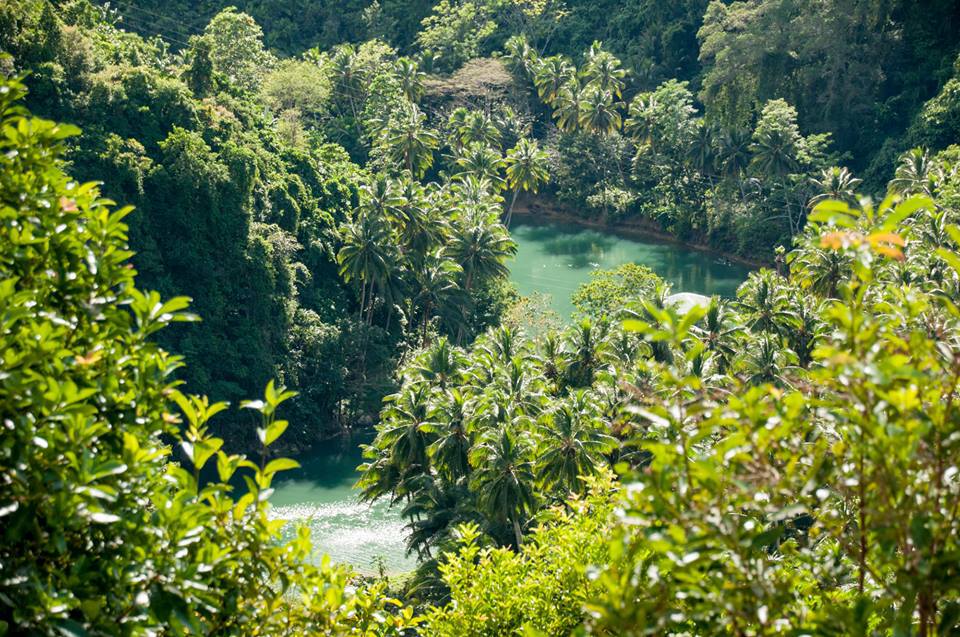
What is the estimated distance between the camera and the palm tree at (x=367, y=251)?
128ft

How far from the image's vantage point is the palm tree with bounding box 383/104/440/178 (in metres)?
49.6

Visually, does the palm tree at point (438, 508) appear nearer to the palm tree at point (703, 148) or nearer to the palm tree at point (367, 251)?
the palm tree at point (367, 251)

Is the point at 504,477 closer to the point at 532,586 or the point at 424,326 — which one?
the point at 532,586

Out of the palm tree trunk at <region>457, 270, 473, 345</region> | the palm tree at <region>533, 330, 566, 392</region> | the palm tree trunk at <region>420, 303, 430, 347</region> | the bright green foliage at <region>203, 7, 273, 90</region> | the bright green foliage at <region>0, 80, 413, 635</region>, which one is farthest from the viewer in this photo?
the bright green foliage at <region>203, 7, 273, 90</region>

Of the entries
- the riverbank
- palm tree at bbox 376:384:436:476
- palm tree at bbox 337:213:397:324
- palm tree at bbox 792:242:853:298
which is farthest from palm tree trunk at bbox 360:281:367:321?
the riverbank

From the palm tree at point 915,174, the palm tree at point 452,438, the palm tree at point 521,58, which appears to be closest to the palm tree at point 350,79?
the palm tree at point 521,58

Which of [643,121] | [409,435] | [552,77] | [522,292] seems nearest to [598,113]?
[643,121]

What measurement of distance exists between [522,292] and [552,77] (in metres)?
16.2

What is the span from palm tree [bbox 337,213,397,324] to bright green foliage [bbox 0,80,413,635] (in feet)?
104

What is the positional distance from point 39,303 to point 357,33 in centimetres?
6788

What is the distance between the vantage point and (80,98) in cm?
3550

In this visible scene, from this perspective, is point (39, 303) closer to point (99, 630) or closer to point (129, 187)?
point (99, 630)

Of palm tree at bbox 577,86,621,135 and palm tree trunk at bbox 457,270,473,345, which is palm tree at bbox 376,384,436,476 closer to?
palm tree trunk at bbox 457,270,473,345

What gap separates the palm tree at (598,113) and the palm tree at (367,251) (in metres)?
21.1
